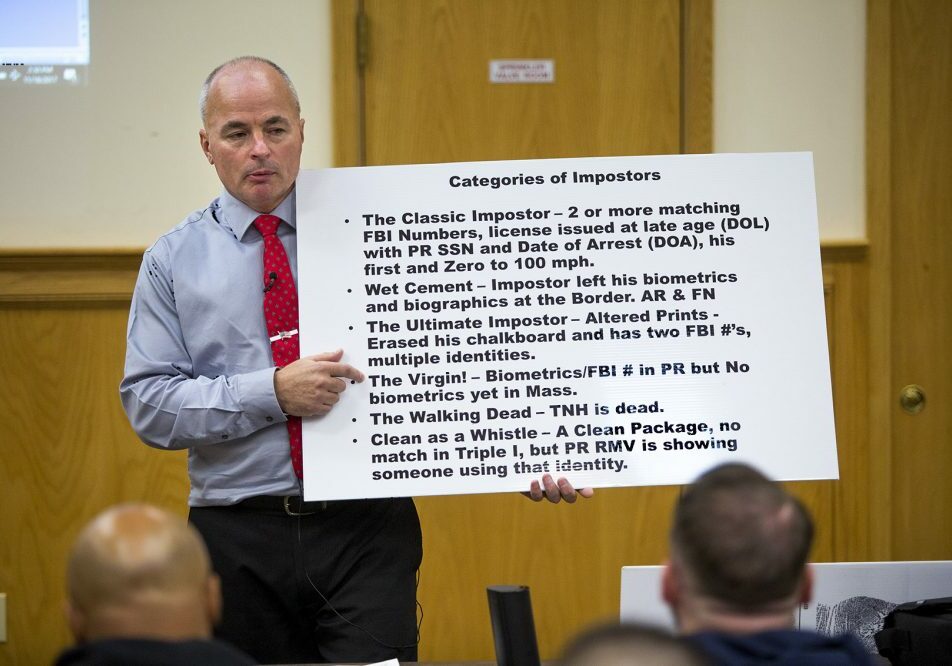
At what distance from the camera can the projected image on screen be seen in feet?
11.6

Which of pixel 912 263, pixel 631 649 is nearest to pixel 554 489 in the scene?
pixel 631 649

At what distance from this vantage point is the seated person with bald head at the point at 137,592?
1054mm

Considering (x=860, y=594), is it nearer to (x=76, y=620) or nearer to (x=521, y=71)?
(x=76, y=620)

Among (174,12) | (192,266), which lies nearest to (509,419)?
(192,266)

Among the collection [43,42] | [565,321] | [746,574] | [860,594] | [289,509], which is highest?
[43,42]

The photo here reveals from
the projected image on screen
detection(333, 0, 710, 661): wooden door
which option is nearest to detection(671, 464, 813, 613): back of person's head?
detection(333, 0, 710, 661): wooden door

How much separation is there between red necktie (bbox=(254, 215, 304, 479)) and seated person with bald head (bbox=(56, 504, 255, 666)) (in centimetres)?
112

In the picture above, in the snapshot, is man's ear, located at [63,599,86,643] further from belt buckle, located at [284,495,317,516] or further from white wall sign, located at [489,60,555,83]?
white wall sign, located at [489,60,555,83]

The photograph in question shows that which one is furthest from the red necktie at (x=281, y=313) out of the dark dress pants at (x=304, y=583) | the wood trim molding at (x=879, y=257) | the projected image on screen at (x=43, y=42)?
the wood trim molding at (x=879, y=257)

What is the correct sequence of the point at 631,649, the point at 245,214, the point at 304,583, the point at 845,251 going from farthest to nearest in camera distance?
the point at 845,251 < the point at 245,214 < the point at 304,583 < the point at 631,649

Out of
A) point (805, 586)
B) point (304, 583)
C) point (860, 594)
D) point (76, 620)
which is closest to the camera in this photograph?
point (76, 620)

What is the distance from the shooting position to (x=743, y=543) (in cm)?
115

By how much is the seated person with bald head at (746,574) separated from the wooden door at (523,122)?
246 centimetres

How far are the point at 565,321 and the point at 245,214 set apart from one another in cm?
76
